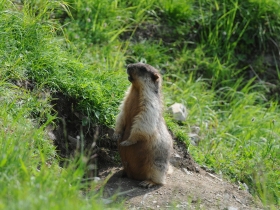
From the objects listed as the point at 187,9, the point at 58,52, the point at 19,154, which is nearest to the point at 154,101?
the point at 58,52

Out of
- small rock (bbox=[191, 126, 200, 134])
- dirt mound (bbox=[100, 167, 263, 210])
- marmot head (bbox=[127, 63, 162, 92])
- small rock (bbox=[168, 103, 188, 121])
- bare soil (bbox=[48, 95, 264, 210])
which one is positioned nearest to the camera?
dirt mound (bbox=[100, 167, 263, 210])

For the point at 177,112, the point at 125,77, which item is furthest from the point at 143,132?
the point at 177,112

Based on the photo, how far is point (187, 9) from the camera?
9.08m

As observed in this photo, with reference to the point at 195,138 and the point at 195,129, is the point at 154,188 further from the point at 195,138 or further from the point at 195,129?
the point at 195,129

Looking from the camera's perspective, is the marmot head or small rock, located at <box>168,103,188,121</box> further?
small rock, located at <box>168,103,188,121</box>

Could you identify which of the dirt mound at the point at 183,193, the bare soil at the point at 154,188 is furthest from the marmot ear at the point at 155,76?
the dirt mound at the point at 183,193

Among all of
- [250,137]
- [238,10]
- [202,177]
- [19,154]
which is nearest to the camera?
[19,154]

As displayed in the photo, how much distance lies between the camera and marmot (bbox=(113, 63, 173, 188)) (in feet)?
19.1

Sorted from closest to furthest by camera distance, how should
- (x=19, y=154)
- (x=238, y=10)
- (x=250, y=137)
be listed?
1. (x=19, y=154)
2. (x=250, y=137)
3. (x=238, y=10)

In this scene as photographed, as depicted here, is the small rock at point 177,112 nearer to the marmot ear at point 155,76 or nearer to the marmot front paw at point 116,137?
the marmot ear at point 155,76

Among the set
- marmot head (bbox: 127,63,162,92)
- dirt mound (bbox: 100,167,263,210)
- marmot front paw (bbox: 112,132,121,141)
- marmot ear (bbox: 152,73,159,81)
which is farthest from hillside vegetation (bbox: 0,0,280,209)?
marmot ear (bbox: 152,73,159,81)

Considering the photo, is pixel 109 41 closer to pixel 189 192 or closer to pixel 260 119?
pixel 260 119

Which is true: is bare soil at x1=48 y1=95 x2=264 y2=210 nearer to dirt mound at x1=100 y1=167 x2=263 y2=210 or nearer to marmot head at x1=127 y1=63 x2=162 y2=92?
dirt mound at x1=100 y1=167 x2=263 y2=210

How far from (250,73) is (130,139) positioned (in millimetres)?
4051
